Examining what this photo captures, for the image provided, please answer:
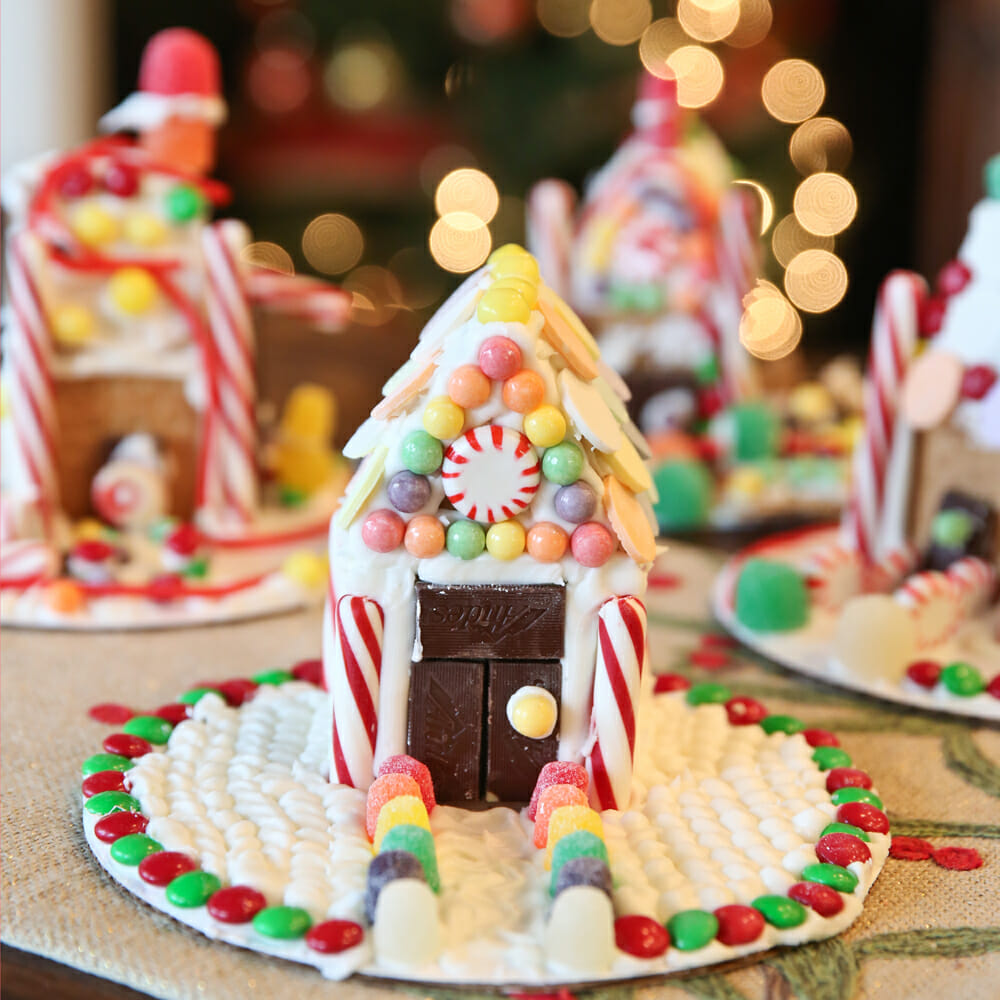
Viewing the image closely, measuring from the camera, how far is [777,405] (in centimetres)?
437

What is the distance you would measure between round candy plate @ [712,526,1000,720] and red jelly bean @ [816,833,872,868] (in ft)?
2.21

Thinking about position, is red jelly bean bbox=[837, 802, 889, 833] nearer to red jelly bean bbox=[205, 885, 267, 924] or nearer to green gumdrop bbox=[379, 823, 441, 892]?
Answer: green gumdrop bbox=[379, 823, 441, 892]

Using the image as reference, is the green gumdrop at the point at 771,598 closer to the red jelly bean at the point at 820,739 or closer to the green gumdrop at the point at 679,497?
the red jelly bean at the point at 820,739

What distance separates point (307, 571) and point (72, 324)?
81 centimetres

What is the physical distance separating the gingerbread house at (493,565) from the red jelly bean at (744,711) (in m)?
0.41

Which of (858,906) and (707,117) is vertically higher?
(707,117)

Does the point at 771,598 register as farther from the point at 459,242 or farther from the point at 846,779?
the point at 459,242

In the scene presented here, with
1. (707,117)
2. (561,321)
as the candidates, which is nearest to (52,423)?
(561,321)

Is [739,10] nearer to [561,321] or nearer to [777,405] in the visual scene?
[777,405]

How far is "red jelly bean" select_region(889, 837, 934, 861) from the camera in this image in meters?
1.80

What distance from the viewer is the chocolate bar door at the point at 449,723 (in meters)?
1.80

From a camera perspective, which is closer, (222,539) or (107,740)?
(107,740)

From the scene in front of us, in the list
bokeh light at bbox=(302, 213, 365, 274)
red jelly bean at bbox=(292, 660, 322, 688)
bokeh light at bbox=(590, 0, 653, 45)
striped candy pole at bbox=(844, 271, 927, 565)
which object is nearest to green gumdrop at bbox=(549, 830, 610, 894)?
red jelly bean at bbox=(292, 660, 322, 688)

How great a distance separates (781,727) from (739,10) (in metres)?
4.31
